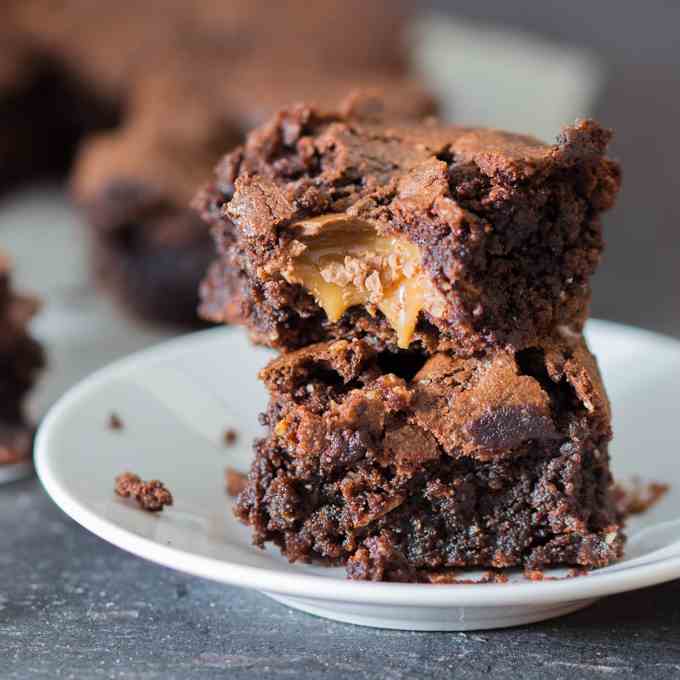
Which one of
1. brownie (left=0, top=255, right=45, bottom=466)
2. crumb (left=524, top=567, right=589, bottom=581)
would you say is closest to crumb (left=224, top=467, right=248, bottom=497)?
crumb (left=524, top=567, right=589, bottom=581)

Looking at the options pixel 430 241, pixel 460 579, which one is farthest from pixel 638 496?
pixel 430 241

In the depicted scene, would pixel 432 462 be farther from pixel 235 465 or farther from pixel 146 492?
pixel 235 465

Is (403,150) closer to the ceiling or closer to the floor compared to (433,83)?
closer to the ceiling

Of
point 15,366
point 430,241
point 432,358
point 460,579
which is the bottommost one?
point 15,366

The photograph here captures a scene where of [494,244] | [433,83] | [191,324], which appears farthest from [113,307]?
[494,244]

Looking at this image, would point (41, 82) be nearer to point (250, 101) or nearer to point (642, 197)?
point (250, 101)

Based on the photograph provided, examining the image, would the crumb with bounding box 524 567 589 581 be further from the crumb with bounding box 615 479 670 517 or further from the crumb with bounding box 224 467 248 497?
the crumb with bounding box 224 467 248 497
